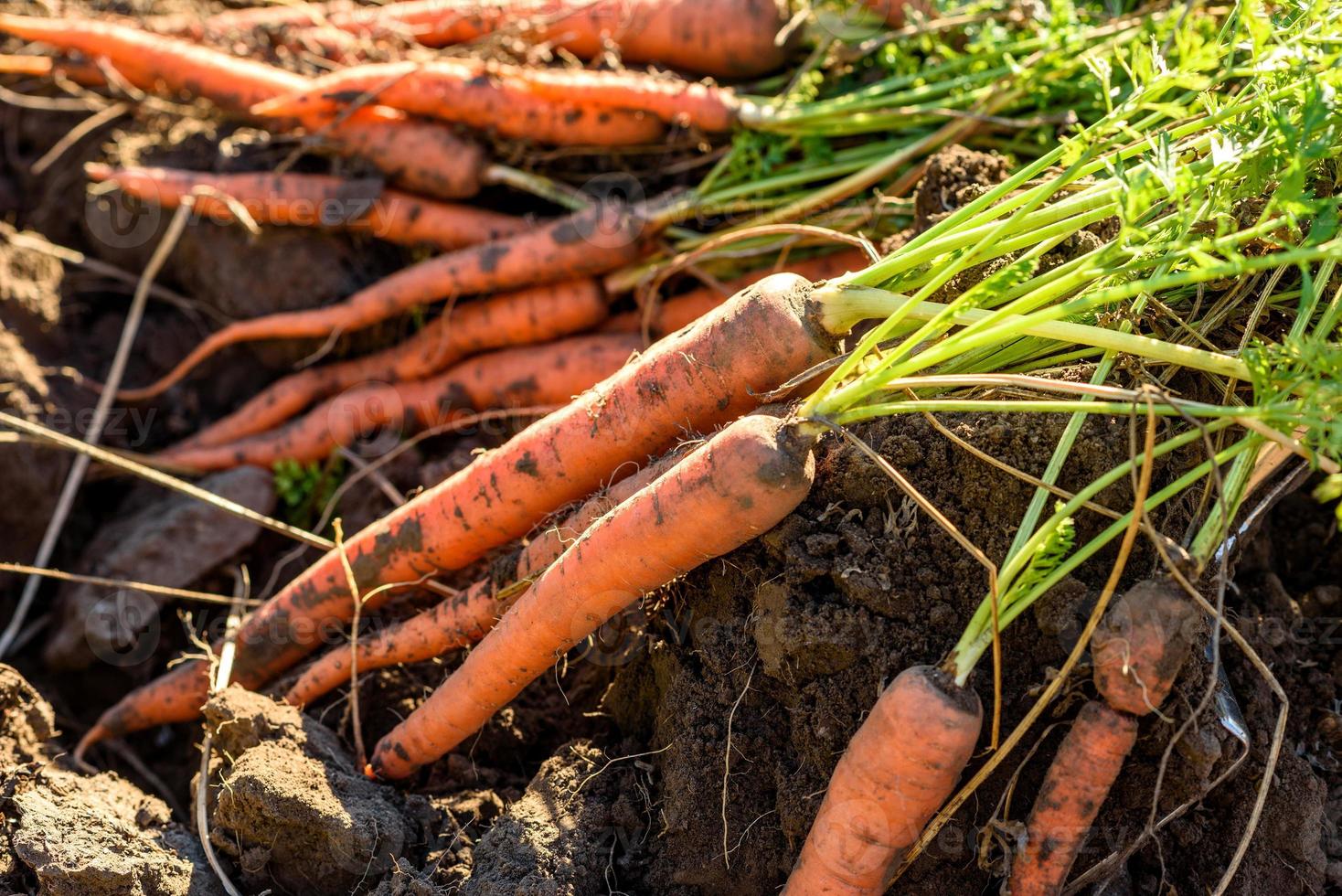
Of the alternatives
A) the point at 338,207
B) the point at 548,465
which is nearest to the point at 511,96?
the point at 338,207

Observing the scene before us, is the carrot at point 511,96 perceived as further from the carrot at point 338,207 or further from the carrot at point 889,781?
the carrot at point 889,781

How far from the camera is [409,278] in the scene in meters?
3.73

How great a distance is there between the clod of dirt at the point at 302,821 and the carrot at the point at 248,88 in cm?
216

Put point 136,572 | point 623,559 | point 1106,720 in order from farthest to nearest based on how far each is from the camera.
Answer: point 136,572
point 623,559
point 1106,720

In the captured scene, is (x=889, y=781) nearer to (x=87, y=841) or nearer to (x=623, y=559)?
(x=623, y=559)

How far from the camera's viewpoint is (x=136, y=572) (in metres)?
3.35

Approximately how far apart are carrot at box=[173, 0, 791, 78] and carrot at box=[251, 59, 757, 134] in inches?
6.2

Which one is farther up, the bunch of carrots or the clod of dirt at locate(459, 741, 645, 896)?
the bunch of carrots

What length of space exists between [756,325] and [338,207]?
2182 mm

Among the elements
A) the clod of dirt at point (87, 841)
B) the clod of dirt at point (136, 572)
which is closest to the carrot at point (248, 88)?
the clod of dirt at point (136, 572)

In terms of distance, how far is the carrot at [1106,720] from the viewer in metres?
1.88

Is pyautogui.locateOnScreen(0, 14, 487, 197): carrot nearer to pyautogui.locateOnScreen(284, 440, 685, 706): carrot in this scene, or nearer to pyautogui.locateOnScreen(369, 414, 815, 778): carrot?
pyautogui.locateOnScreen(284, 440, 685, 706): carrot

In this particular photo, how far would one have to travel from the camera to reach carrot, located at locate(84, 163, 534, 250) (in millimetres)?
3789

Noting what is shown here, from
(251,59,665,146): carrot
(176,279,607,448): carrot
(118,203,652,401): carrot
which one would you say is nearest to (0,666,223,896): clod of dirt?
(176,279,607,448): carrot
